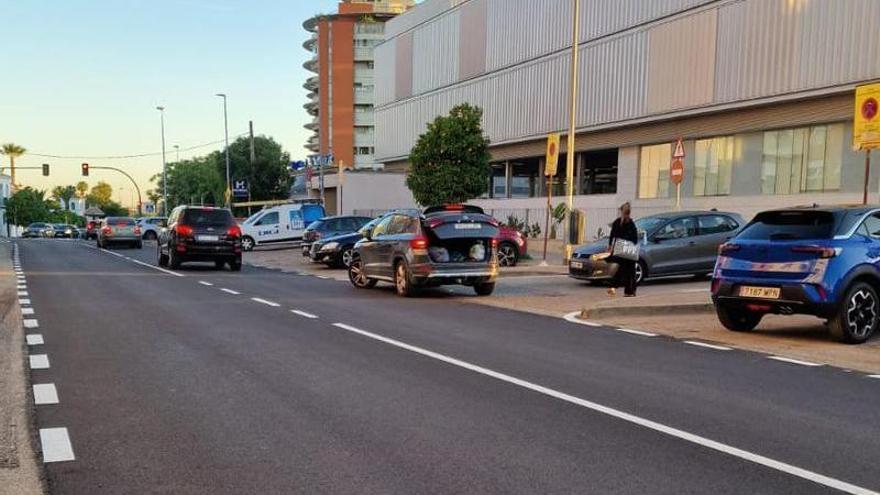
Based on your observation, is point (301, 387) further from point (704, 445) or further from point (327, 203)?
point (327, 203)

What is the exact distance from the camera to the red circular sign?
13.6 meters

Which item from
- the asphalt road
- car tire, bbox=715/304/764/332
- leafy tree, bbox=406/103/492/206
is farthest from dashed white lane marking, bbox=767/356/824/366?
leafy tree, bbox=406/103/492/206

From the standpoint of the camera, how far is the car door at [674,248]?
57.7 feet

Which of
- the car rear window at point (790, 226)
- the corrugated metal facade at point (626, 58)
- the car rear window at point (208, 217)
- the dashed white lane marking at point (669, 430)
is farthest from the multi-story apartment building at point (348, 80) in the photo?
the dashed white lane marking at point (669, 430)

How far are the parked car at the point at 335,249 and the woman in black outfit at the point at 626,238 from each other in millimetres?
11126

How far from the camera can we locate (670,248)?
17641 mm

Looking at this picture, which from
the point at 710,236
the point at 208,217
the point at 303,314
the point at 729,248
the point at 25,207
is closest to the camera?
the point at 729,248

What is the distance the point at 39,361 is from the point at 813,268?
28.6 ft

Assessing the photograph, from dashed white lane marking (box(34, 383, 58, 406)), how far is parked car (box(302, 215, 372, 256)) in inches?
774

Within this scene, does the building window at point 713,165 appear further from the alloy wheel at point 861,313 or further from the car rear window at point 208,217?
the alloy wheel at point 861,313

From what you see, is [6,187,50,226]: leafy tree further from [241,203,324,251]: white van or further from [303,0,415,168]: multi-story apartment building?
[241,203,324,251]: white van

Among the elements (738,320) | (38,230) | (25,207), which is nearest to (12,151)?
(25,207)

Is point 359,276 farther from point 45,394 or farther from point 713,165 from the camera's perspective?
point 713,165

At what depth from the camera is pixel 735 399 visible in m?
6.66
